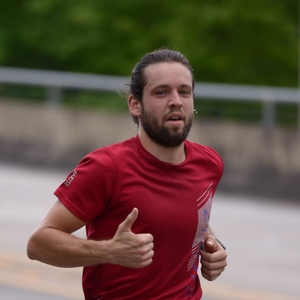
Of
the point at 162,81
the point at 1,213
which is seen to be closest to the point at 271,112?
the point at 1,213

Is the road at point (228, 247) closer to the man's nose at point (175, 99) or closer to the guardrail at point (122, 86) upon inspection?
the guardrail at point (122, 86)

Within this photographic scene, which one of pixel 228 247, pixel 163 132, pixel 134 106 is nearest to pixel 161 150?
pixel 163 132

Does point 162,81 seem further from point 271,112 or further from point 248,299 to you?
point 271,112

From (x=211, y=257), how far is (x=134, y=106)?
0.80 m

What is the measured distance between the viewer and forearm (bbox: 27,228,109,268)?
11.9 ft

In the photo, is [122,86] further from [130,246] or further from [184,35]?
[130,246]

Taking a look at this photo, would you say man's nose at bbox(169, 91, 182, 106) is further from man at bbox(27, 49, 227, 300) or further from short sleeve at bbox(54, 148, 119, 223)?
short sleeve at bbox(54, 148, 119, 223)

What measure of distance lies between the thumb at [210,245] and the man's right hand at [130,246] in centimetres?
62

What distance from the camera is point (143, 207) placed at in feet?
12.3

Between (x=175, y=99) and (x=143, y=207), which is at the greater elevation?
(x=175, y=99)

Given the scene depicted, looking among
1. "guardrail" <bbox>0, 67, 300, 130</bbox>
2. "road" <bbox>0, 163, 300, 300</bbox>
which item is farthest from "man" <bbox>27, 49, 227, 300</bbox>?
"guardrail" <bbox>0, 67, 300, 130</bbox>

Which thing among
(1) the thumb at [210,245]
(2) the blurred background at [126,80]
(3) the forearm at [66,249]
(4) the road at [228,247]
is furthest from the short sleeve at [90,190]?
(2) the blurred background at [126,80]

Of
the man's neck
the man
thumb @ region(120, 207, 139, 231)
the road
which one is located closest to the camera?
thumb @ region(120, 207, 139, 231)

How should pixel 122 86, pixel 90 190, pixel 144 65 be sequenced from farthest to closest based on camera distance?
pixel 122 86, pixel 144 65, pixel 90 190
